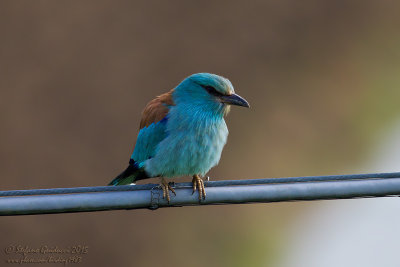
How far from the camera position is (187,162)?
2.11 metres

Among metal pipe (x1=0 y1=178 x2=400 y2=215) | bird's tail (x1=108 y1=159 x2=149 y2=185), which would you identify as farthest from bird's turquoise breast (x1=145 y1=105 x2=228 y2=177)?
metal pipe (x1=0 y1=178 x2=400 y2=215)

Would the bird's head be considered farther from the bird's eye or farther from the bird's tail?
the bird's tail

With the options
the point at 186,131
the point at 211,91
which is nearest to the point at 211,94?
the point at 211,91

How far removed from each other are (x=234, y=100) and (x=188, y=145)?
0.87 feet

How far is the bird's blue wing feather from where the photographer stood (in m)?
2.18

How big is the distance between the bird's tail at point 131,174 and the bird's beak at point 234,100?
0.45 meters

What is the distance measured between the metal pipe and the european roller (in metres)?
0.53

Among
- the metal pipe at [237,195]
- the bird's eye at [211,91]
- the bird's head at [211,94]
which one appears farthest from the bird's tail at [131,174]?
the metal pipe at [237,195]

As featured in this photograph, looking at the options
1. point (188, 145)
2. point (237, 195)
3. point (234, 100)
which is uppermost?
point (234, 100)

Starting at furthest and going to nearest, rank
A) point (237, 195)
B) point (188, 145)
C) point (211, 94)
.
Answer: point (211, 94), point (188, 145), point (237, 195)

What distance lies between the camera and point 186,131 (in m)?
2.13

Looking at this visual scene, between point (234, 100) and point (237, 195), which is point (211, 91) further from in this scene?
point (237, 195)

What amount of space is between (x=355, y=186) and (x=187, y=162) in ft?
2.60

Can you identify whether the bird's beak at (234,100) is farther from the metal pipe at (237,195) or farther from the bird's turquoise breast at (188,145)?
the metal pipe at (237,195)
